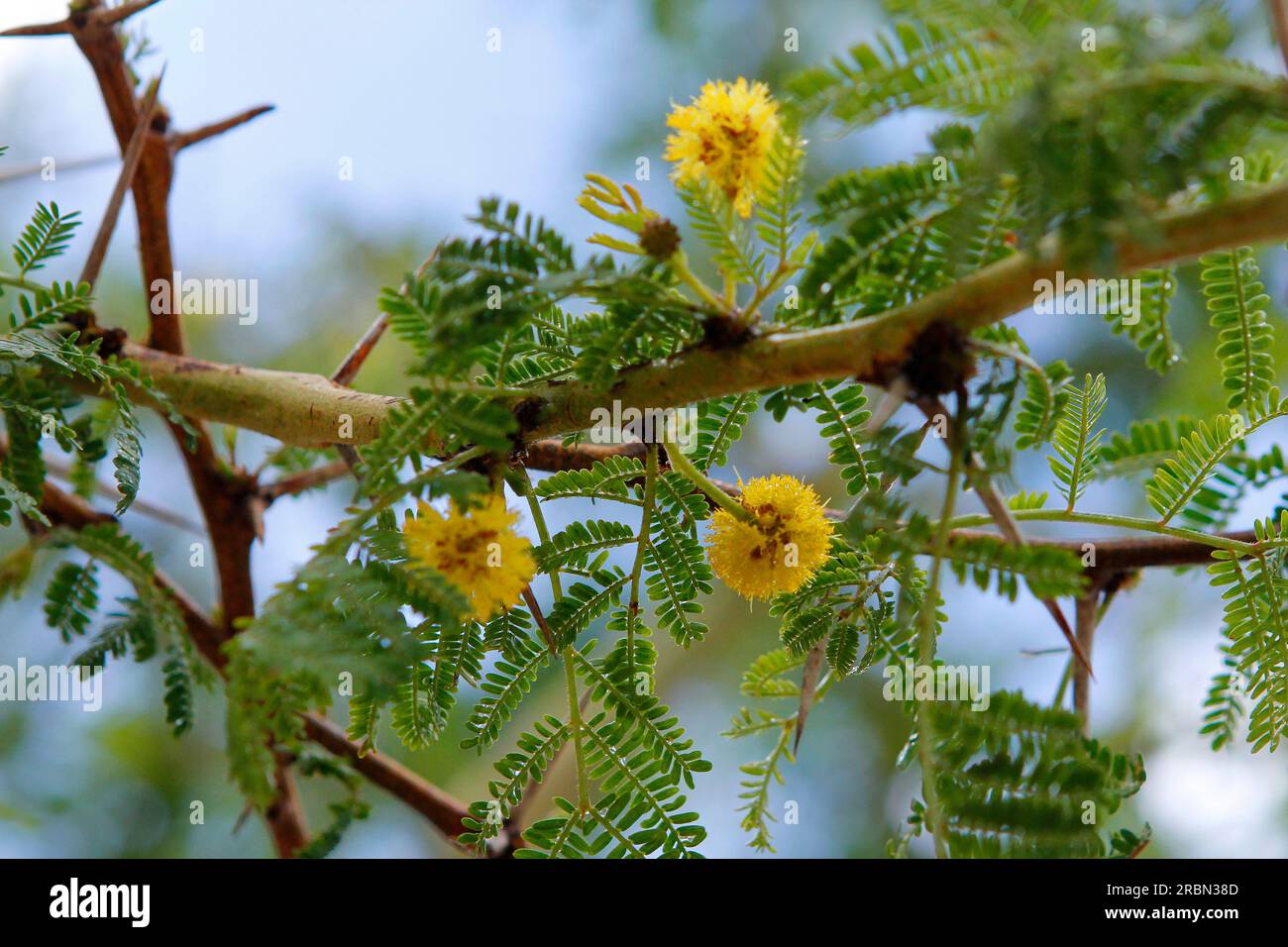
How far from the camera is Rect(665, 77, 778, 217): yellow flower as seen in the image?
73 cm

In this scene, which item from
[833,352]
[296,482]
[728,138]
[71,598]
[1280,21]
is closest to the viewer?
[1280,21]

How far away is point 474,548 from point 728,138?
13.6 inches

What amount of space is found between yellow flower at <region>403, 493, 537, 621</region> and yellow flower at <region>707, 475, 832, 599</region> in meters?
0.18

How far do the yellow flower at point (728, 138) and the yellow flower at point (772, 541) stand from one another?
232 mm

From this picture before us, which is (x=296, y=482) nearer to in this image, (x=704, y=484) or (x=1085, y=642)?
(x=704, y=484)

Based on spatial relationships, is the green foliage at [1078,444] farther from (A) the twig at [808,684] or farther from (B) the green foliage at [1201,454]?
(A) the twig at [808,684]

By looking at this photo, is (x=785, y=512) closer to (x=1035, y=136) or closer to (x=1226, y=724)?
(x=1035, y=136)

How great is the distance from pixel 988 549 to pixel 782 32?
301 cm

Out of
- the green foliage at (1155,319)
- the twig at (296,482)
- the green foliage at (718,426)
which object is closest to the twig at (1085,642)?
the green foliage at (1155,319)

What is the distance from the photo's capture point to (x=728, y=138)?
0.73 m

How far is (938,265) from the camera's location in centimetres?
63

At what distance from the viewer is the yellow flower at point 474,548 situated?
0.68 m

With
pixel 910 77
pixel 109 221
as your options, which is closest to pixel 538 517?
pixel 910 77
